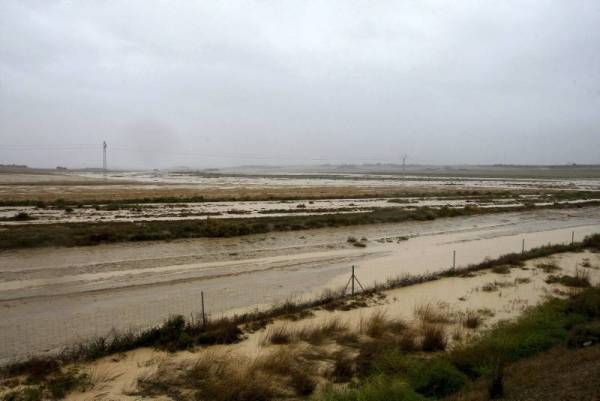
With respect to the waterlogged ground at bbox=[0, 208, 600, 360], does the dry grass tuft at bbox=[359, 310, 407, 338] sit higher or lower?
higher

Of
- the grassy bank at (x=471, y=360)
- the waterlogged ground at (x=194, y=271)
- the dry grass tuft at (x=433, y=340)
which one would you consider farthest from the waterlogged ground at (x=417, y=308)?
the waterlogged ground at (x=194, y=271)

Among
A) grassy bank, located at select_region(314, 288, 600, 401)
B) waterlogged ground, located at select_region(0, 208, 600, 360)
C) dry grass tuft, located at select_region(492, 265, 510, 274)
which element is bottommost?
waterlogged ground, located at select_region(0, 208, 600, 360)

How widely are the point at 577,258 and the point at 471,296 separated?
9.66m

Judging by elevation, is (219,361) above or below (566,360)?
below

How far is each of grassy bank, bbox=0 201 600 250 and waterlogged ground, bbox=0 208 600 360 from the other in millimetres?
1279

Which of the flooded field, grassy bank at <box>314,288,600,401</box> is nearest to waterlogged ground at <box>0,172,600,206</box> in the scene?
the flooded field

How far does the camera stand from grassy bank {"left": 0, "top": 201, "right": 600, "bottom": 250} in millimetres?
22125

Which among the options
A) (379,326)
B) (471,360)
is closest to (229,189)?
(379,326)

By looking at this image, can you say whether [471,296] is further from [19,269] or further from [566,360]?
[19,269]

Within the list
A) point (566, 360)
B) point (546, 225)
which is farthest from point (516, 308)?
point (546, 225)

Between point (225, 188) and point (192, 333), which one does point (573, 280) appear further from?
point (225, 188)

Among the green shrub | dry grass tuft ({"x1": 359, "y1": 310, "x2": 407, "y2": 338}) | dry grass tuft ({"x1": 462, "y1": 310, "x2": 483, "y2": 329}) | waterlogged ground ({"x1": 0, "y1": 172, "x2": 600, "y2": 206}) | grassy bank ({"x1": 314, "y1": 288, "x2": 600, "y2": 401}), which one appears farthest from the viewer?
waterlogged ground ({"x1": 0, "y1": 172, "x2": 600, "y2": 206})

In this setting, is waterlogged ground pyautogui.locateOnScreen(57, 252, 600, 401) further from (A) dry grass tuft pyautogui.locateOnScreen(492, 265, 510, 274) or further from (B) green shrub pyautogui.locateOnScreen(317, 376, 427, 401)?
(B) green shrub pyautogui.locateOnScreen(317, 376, 427, 401)

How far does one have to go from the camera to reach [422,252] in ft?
71.8
